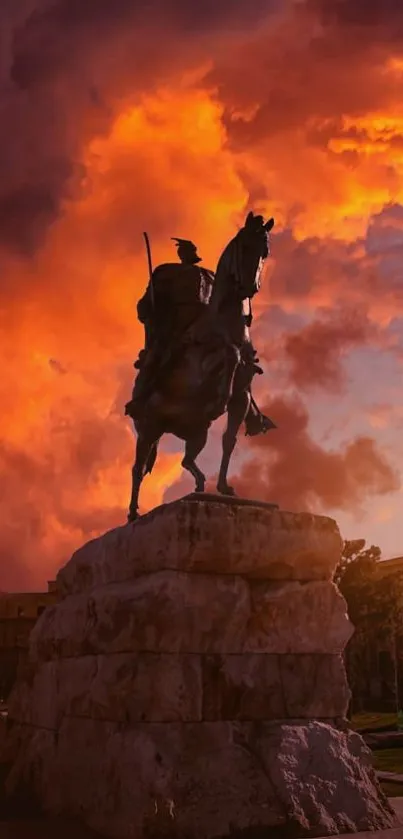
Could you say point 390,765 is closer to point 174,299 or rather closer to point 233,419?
point 233,419

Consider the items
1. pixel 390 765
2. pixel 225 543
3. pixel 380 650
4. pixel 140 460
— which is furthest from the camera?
pixel 380 650

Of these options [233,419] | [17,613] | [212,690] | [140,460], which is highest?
[17,613]

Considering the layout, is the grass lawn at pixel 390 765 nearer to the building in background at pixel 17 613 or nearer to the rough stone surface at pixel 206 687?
the rough stone surface at pixel 206 687

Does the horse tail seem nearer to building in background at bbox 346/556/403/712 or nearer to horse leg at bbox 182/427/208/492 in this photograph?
horse leg at bbox 182/427/208/492

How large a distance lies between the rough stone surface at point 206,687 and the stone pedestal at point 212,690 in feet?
0.04

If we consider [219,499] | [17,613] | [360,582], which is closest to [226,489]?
[219,499]

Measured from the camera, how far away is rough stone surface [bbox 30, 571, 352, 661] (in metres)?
6.62

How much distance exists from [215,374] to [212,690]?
294cm

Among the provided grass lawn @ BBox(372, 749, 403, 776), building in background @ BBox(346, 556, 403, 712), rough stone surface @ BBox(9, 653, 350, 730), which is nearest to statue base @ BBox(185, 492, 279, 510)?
rough stone surface @ BBox(9, 653, 350, 730)

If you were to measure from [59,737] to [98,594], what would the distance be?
1291 millimetres

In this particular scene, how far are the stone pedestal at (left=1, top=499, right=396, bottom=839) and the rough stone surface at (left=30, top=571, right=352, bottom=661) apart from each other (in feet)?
0.04

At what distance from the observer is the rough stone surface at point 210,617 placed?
6.62m

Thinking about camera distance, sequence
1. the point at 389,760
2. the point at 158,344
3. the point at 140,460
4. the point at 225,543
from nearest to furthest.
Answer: the point at 225,543 → the point at 158,344 → the point at 140,460 → the point at 389,760

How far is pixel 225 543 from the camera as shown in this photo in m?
6.82
